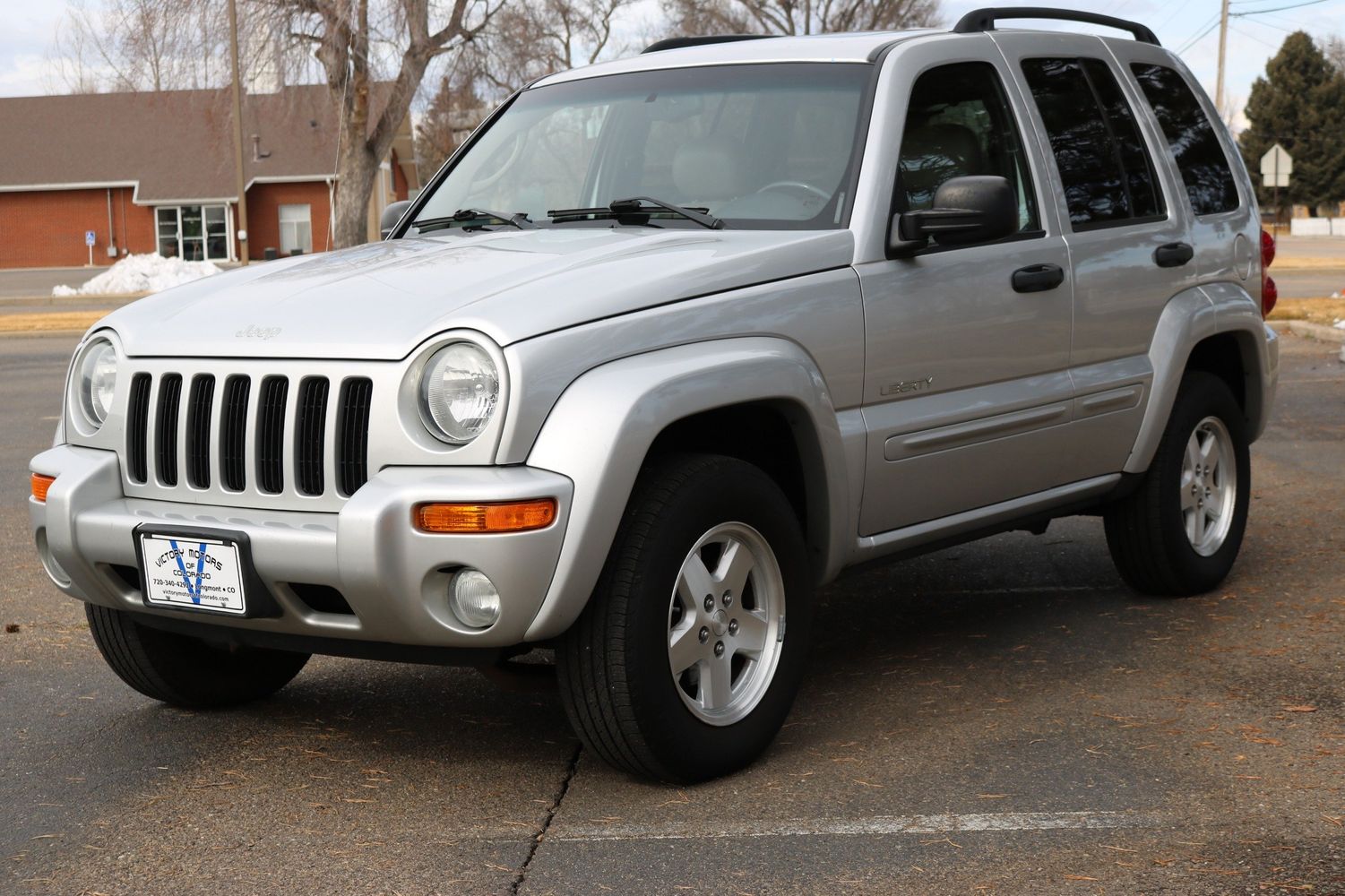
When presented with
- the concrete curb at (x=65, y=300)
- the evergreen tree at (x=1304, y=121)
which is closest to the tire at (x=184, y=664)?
the concrete curb at (x=65, y=300)

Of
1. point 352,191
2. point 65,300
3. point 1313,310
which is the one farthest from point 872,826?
point 65,300

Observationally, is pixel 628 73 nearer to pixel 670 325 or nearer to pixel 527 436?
pixel 670 325

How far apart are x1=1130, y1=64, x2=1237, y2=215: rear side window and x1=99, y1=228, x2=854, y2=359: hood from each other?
2.08 metres

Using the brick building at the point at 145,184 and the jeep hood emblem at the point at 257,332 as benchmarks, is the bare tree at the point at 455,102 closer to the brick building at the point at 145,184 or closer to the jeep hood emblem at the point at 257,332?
the brick building at the point at 145,184

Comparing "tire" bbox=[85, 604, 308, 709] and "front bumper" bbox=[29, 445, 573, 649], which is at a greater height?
"front bumper" bbox=[29, 445, 573, 649]

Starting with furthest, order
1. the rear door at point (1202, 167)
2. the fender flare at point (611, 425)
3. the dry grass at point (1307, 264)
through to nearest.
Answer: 1. the dry grass at point (1307, 264)
2. the rear door at point (1202, 167)
3. the fender flare at point (611, 425)

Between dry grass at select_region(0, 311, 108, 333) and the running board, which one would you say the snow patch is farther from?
the running board

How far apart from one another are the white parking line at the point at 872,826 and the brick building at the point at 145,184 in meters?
51.8

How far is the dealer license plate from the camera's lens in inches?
151

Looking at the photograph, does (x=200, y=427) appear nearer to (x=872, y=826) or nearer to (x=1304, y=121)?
(x=872, y=826)

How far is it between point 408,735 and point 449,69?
30.0 metres

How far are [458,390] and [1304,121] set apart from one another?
249 feet

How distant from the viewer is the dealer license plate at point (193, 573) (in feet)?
12.6

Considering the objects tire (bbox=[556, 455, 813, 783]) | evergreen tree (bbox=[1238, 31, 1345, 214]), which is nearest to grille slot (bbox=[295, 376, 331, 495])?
tire (bbox=[556, 455, 813, 783])
